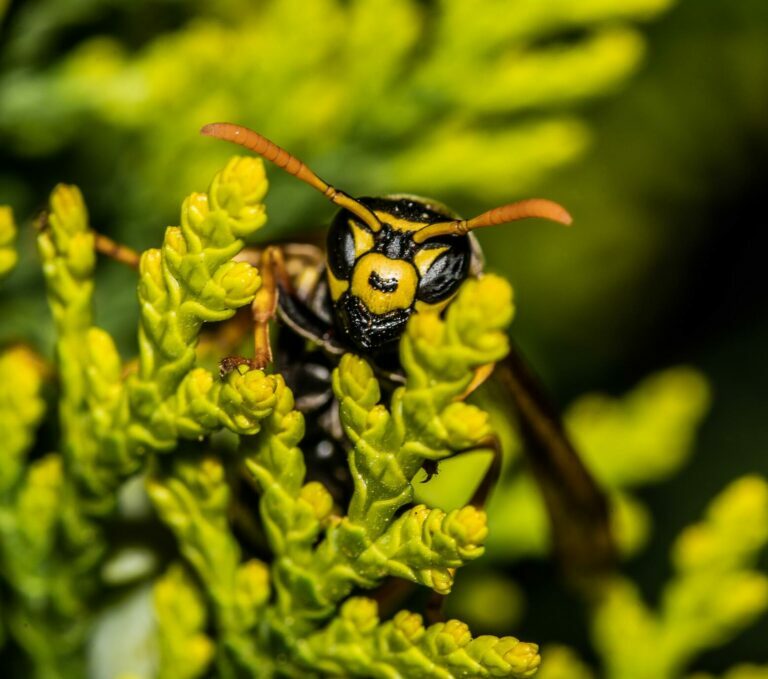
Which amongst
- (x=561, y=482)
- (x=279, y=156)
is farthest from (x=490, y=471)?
(x=279, y=156)

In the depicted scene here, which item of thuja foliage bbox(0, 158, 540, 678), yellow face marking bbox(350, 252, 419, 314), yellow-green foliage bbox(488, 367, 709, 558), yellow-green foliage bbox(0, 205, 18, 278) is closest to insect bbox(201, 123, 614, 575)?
yellow face marking bbox(350, 252, 419, 314)

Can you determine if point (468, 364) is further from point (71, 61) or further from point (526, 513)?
point (71, 61)

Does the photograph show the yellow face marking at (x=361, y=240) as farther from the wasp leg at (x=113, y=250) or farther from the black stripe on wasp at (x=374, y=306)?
the wasp leg at (x=113, y=250)

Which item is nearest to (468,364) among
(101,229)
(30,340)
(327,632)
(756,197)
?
(327,632)

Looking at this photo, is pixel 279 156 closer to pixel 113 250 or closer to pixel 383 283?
pixel 383 283

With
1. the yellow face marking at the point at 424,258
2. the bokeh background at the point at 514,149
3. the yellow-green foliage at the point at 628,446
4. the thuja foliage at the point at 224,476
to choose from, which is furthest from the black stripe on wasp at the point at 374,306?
the yellow-green foliage at the point at 628,446

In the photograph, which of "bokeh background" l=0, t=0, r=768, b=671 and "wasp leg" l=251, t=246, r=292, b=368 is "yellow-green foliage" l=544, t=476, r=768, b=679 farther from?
"wasp leg" l=251, t=246, r=292, b=368

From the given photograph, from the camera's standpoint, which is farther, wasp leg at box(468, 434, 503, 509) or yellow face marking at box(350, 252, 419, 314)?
wasp leg at box(468, 434, 503, 509)
